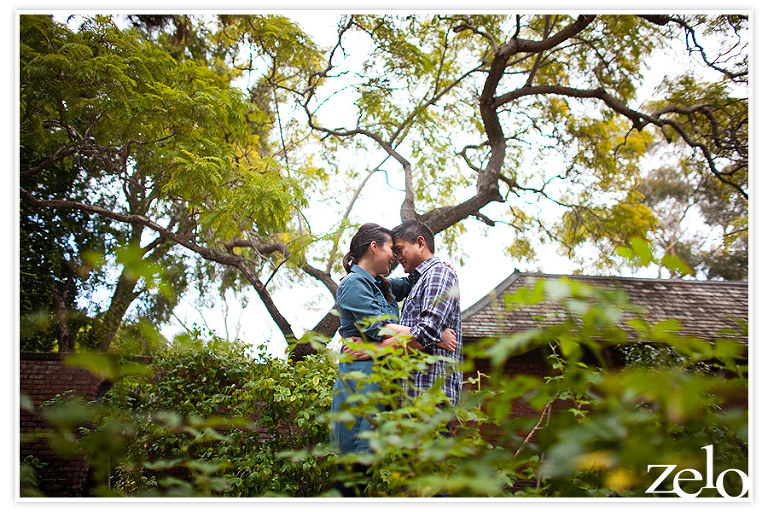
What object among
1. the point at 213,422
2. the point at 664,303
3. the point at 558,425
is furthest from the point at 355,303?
the point at 664,303

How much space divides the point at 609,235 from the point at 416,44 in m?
5.08

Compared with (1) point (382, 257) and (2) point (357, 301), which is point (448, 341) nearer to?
(2) point (357, 301)

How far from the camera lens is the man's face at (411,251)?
291 cm

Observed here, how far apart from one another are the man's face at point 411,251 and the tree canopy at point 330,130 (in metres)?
3.42

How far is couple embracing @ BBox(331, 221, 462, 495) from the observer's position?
7.79 feet

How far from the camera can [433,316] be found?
238 cm

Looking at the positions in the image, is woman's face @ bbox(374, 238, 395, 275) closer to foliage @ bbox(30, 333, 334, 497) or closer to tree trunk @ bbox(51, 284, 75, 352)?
foliage @ bbox(30, 333, 334, 497)

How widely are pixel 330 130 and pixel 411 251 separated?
6.90m

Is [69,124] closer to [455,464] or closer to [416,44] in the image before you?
[416,44]

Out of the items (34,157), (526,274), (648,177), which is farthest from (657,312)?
(648,177)

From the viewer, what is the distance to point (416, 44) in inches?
351

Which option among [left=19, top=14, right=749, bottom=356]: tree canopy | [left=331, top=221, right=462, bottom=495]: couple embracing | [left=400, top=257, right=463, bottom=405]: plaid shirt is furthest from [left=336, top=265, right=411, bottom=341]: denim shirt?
[left=19, top=14, right=749, bottom=356]: tree canopy

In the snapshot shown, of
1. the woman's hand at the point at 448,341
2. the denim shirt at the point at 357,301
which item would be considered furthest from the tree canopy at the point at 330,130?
the woman's hand at the point at 448,341

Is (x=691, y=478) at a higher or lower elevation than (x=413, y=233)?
lower
